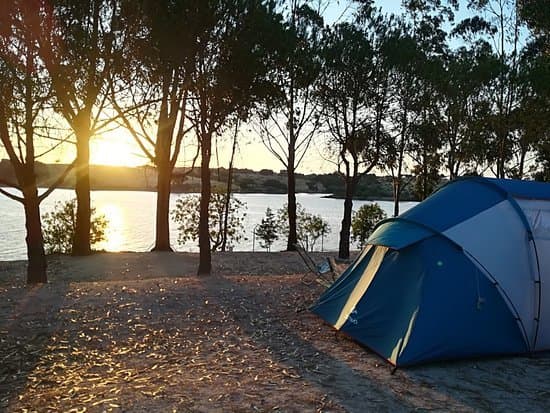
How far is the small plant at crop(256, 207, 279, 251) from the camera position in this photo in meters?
22.5

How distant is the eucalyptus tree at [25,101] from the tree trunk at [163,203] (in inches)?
265

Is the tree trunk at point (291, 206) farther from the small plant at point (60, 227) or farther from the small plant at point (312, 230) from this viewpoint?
the small plant at point (60, 227)

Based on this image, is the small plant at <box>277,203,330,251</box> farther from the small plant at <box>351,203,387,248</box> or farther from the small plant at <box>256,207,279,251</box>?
the small plant at <box>351,203,387,248</box>

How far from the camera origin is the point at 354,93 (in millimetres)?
17359

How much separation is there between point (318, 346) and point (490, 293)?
1659 millimetres

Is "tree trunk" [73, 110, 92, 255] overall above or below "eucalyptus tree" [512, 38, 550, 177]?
below

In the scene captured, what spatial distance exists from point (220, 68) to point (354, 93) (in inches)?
298

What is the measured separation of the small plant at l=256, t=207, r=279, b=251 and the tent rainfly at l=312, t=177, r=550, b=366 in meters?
16.8

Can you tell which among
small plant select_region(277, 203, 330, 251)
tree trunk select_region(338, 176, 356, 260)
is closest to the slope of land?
small plant select_region(277, 203, 330, 251)

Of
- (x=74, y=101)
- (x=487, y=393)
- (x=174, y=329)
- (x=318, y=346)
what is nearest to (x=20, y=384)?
(x=174, y=329)

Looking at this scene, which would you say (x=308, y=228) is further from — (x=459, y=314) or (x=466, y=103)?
(x=459, y=314)

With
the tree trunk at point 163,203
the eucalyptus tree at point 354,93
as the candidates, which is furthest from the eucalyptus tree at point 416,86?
the tree trunk at point 163,203

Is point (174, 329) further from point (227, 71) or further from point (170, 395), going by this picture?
point (227, 71)

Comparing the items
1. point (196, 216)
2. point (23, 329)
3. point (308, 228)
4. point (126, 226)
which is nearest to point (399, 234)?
point (23, 329)
